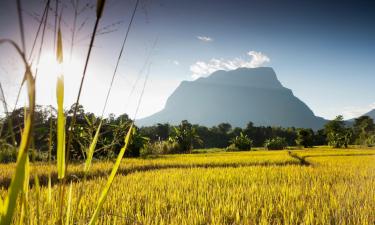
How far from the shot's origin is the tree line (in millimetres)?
1121

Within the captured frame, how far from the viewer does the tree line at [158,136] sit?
112 cm

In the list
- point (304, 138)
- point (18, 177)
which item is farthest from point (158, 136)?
point (18, 177)

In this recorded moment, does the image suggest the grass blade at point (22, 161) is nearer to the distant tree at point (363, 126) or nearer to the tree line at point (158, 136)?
the tree line at point (158, 136)

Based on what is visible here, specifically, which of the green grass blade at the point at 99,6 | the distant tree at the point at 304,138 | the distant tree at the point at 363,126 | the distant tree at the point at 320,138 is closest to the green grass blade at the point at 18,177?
the green grass blade at the point at 99,6

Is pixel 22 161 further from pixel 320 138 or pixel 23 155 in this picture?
pixel 320 138

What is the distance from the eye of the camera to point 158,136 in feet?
160

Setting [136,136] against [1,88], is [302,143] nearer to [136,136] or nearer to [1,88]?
[136,136]

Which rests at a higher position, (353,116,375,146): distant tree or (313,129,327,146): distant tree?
(353,116,375,146): distant tree

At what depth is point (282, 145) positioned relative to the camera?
45.1 metres

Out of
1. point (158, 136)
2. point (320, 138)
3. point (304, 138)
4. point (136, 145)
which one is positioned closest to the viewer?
point (136, 145)

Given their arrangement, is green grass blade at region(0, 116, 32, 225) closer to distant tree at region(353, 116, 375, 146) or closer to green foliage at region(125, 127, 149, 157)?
green foliage at region(125, 127, 149, 157)

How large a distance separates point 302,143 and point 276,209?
173 ft

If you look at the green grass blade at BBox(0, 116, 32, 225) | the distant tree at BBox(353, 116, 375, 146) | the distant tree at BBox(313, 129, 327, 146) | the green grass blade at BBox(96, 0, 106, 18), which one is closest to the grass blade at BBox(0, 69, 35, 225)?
the green grass blade at BBox(0, 116, 32, 225)

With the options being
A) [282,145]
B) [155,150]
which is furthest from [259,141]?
[155,150]
